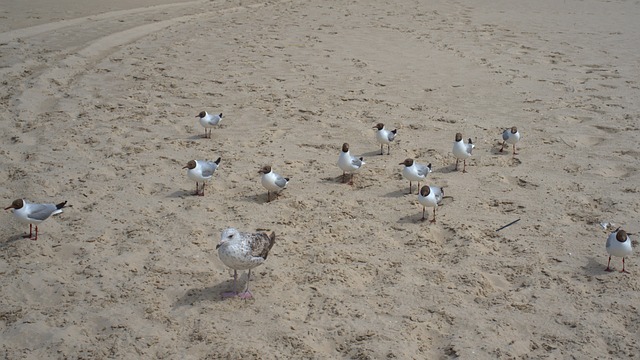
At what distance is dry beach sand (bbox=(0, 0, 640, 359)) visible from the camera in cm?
577

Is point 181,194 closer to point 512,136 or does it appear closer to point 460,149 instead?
point 460,149

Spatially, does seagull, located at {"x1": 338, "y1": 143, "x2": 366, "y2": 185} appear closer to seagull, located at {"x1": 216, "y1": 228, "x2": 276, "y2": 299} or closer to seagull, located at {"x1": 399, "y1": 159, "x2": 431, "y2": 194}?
seagull, located at {"x1": 399, "y1": 159, "x2": 431, "y2": 194}

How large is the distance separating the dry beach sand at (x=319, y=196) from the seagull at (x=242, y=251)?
0.32 m

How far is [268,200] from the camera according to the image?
811cm

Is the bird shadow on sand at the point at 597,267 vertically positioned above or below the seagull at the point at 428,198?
below

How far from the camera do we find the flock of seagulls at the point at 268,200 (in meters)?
6.04

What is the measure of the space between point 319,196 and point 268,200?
0.62 m

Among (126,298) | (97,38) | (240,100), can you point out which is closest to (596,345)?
(126,298)

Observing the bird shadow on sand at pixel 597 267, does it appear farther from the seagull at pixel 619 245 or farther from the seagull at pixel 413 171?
the seagull at pixel 413 171

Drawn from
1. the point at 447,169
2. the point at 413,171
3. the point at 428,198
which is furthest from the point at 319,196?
the point at 447,169

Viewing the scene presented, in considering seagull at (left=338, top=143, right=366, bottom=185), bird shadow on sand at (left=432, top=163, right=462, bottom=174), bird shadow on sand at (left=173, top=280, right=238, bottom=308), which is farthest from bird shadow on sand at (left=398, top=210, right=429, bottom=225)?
bird shadow on sand at (left=173, top=280, right=238, bottom=308)

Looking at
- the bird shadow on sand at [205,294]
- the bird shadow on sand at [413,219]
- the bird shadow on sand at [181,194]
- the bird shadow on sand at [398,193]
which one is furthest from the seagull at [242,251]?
the bird shadow on sand at [398,193]

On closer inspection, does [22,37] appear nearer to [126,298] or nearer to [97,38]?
[97,38]

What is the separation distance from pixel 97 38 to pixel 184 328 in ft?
38.7
